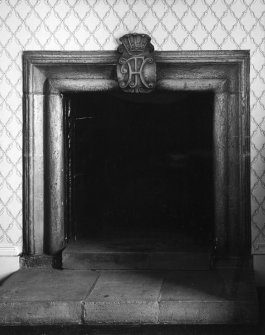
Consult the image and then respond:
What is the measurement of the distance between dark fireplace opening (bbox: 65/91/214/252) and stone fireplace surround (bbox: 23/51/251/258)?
0.81 ft

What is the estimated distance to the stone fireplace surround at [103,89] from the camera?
4137 millimetres

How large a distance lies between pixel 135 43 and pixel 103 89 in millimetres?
460

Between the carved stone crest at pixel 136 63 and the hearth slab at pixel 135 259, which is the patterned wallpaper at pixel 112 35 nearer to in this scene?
the carved stone crest at pixel 136 63

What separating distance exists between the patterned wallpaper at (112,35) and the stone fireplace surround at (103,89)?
0.07 m

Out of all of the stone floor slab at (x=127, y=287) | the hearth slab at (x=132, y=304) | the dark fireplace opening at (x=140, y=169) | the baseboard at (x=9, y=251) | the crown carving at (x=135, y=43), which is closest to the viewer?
the hearth slab at (x=132, y=304)

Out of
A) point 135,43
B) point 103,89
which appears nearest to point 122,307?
point 103,89

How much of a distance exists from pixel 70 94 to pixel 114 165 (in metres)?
1.05

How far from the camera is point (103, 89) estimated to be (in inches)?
167

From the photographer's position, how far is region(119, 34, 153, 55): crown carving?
411 cm

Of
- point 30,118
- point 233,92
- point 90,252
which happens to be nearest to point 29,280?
point 90,252

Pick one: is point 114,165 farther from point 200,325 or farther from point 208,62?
point 200,325

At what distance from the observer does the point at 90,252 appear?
4.21 meters

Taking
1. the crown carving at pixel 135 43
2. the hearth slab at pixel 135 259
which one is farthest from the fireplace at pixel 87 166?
the crown carving at pixel 135 43

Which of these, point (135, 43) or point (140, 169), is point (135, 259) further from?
point (135, 43)
